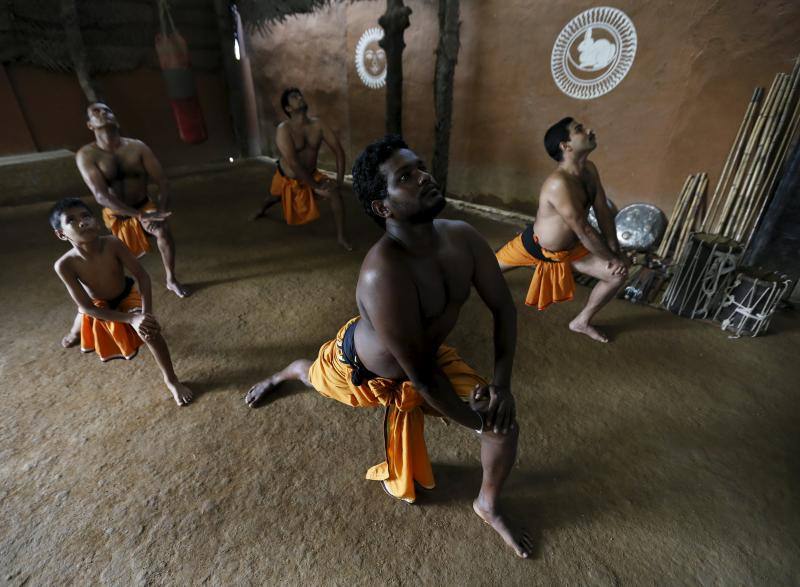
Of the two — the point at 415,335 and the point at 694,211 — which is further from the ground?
the point at 415,335

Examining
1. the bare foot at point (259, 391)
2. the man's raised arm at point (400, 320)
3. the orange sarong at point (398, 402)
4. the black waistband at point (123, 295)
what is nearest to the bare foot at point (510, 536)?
the orange sarong at point (398, 402)

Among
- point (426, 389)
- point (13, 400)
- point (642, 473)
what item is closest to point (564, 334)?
point (642, 473)

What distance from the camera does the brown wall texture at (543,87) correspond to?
12.0 feet

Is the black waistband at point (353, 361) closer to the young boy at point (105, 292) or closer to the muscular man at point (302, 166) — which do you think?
the young boy at point (105, 292)

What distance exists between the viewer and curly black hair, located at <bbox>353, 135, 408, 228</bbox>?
4.57 feet

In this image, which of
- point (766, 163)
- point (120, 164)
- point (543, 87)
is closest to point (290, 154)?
point (120, 164)

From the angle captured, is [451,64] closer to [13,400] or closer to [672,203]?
[672,203]

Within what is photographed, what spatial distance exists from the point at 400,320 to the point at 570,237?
Result: 6.66ft

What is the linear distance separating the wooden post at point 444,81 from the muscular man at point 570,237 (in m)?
2.71

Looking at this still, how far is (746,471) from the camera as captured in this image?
2.14m

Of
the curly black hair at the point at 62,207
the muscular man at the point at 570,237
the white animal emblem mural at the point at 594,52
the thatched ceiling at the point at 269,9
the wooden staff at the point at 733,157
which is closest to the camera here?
the curly black hair at the point at 62,207

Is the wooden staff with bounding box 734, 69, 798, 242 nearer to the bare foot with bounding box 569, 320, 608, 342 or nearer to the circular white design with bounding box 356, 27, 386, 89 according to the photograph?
the bare foot with bounding box 569, 320, 608, 342

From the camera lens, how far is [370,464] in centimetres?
214

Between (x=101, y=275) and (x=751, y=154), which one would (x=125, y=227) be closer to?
(x=101, y=275)
